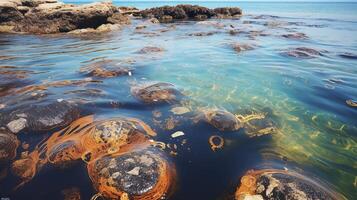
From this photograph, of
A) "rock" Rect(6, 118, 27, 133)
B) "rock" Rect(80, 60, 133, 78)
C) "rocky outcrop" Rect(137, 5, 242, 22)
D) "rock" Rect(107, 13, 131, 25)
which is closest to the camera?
"rock" Rect(6, 118, 27, 133)

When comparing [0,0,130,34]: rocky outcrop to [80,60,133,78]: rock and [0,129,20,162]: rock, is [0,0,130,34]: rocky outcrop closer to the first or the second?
[80,60,133,78]: rock

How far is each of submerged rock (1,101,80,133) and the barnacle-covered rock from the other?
5.24 ft

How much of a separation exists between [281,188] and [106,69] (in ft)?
22.6

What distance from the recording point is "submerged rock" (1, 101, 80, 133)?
4.59 meters

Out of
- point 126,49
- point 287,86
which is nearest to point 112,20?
point 126,49

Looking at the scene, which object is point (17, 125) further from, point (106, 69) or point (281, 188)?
point (281, 188)

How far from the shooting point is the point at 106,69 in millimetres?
8461

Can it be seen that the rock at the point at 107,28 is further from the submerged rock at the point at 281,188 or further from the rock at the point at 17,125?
the submerged rock at the point at 281,188

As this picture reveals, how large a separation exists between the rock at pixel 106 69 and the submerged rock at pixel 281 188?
5877mm

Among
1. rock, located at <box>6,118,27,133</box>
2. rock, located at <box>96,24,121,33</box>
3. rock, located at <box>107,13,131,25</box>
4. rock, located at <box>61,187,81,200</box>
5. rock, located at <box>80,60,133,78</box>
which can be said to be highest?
rock, located at <box>107,13,131,25</box>

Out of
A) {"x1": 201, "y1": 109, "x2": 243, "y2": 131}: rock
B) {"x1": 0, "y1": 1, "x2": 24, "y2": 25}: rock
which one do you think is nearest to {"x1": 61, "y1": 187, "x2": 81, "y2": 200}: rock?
{"x1": 201, "y1": 109, "x2": 243, "y2": 131}: rock

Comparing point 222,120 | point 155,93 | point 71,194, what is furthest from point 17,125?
point 222,120

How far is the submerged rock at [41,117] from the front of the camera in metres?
4.59

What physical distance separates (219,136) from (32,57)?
10029 mm
